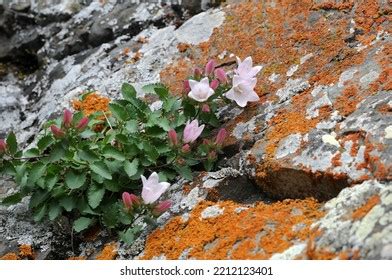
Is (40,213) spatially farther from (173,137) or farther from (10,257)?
(173,137)

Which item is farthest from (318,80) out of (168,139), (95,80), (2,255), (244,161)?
(2,255)

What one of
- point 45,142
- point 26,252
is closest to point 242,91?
point 45,142

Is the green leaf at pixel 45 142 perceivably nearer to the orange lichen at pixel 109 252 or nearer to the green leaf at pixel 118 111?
the green leaf at pixel 118 111

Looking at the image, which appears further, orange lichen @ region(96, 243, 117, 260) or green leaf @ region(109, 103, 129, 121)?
green leaf @ region(109, 103, 129, 121)

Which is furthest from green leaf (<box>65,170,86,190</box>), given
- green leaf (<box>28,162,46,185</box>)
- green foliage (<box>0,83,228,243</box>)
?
green leaf (<box>28,162,46,185</box>)

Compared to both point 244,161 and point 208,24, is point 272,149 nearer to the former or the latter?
point 244,161

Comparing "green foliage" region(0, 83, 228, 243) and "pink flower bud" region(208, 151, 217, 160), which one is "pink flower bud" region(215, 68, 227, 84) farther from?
"pink flower bud" region(208, 151, 217, 160)
